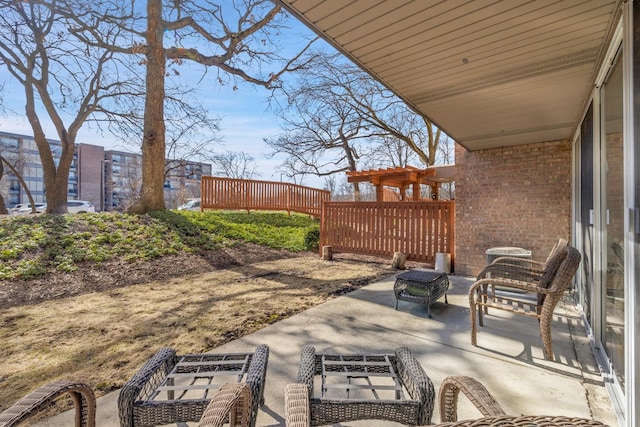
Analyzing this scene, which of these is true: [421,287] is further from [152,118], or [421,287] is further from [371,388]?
[152,118]

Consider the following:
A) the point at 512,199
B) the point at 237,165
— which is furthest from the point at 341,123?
the point at 237,165

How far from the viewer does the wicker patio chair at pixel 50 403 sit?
3.30ft

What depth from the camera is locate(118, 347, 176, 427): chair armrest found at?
1330 millimetres

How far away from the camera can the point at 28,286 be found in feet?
14.6

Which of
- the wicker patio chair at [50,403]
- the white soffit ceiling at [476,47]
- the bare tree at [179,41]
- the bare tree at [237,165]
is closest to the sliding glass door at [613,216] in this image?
the white soffit ceiling at [476,47]

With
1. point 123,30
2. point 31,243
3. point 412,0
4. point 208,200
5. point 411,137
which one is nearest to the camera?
point 412,0

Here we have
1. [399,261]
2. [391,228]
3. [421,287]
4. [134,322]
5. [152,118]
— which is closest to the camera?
[134,322]

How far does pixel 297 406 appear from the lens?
121 centimetres

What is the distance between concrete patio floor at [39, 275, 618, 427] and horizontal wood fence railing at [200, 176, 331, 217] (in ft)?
26.0

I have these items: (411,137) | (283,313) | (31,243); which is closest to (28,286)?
(31,243)

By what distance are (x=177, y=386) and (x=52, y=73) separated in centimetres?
1334

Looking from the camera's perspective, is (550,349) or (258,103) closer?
(550,349)

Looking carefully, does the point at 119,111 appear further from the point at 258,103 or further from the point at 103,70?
the point at 258,103

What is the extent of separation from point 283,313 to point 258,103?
10502 millimetres
